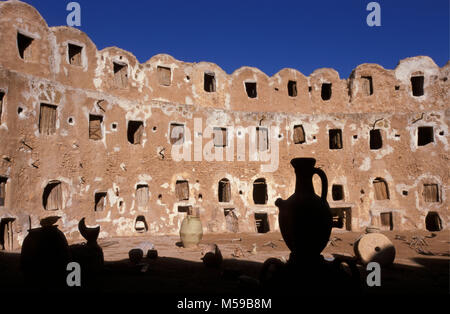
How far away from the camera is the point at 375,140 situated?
22203mm

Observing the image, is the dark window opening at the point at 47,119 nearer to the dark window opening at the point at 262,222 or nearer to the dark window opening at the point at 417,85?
the dark window opening at the point at 262,222

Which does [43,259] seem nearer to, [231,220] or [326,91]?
[231,220]

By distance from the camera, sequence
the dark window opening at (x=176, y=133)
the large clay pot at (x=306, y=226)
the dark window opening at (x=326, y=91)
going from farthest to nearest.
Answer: the dark window opening at (x=326, y=91) < the dark window opening at (x=176, y=133) < the large clay pot at (x=306, y=226)

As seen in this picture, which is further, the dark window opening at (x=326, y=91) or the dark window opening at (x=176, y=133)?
the dark window opening at (x=326, y=91)

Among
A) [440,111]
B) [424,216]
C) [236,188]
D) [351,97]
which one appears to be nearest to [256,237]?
[236,188]

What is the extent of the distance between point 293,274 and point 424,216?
56.3 feet

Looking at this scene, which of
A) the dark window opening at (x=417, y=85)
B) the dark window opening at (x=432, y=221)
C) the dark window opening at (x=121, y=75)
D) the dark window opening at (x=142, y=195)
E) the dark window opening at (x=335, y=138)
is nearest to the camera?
the dark window opening at (x=142, y=195)

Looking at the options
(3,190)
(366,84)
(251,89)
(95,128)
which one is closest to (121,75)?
(95,128)

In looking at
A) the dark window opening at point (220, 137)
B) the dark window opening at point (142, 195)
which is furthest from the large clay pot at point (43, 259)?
the dark window opening at point (220, 137)

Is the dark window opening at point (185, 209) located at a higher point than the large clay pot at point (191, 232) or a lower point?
higher

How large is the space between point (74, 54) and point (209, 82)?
796 centimetres

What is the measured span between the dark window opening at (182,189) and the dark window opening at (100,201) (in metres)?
3.86

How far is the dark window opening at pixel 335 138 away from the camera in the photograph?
2121 cm

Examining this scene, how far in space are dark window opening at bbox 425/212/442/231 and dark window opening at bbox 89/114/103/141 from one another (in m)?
18.6
